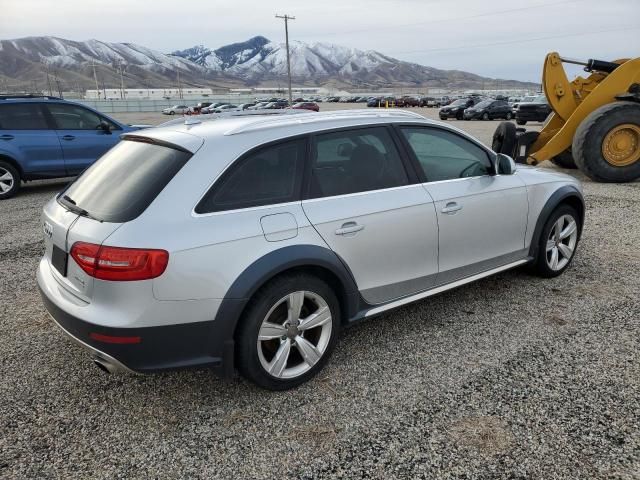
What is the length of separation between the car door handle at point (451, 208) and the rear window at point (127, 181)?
1.83 metres

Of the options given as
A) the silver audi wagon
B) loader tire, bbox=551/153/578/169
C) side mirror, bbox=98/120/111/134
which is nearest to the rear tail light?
the silver audi wagon

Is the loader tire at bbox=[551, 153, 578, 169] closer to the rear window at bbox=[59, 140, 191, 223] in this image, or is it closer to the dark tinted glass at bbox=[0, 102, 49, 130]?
the rear window at bbox=[59, 140, 191, 223]

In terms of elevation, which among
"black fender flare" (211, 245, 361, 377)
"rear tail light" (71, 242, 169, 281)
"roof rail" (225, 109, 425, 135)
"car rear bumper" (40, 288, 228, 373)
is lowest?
"car rear bumper" (40, 288, 228, 373)

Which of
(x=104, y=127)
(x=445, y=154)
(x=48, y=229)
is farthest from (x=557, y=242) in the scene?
(x=104, y=127)

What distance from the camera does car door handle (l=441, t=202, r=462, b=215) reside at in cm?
358

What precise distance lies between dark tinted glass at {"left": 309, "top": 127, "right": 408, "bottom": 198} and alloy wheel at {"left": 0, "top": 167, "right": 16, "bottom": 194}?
7.85 meters

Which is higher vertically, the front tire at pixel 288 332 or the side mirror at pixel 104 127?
the side mirror at pixel 104 127

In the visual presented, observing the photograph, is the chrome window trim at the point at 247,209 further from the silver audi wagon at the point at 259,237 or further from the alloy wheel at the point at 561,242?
the alloy wheel at the point at 561,242

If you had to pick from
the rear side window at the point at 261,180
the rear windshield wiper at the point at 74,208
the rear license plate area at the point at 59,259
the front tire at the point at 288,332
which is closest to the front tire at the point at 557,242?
the front tire at the point at 288,332

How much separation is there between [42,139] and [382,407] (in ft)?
27.7

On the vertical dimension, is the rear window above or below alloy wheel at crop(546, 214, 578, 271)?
above

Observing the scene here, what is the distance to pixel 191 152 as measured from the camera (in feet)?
9.04

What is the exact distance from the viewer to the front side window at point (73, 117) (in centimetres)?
910

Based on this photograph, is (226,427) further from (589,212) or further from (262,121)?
(589,212)
